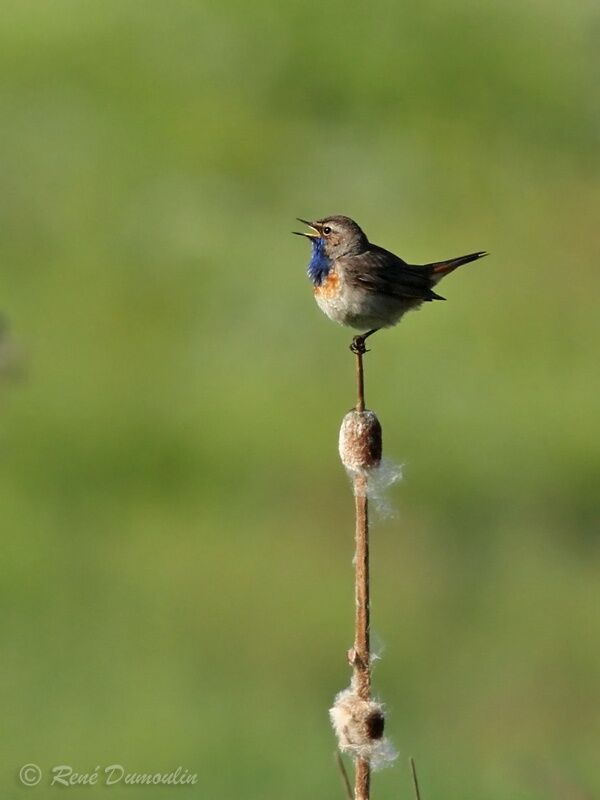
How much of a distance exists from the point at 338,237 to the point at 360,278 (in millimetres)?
208

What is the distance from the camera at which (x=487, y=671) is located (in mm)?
8734

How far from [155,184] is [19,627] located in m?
7.45

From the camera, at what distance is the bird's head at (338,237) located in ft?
16.8

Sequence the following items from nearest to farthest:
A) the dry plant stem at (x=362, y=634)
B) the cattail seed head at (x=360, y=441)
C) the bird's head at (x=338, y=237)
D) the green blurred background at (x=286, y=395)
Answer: the dry plant stem at (x=362, y=634), the cattail seed head at (x=360, y=441), the bird's head at (x=338, y=237), the green blurred background at (x=286, y=395)

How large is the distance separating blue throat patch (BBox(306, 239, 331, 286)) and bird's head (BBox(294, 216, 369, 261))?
0.01 metres

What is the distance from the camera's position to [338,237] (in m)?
5.15

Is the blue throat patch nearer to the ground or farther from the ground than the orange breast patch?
farther from the ground

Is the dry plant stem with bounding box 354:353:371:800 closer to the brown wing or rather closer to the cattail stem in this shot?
the cattail stem

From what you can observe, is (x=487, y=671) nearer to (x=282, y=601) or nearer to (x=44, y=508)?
(x=282, y=601)

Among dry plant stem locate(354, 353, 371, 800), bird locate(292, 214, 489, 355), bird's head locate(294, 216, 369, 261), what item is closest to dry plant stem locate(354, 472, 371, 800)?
dry plant stem locate(354, 353, 371, 800)

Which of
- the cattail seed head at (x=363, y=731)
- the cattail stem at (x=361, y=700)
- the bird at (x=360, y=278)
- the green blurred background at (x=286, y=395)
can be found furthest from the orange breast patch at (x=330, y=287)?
the cattail seed head at (x=363, y=731)

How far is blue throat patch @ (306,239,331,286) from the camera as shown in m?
5.14

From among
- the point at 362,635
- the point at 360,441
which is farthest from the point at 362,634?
the point at 360,441

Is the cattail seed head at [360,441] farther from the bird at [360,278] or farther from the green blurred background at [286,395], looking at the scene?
the bird at [360,278]
